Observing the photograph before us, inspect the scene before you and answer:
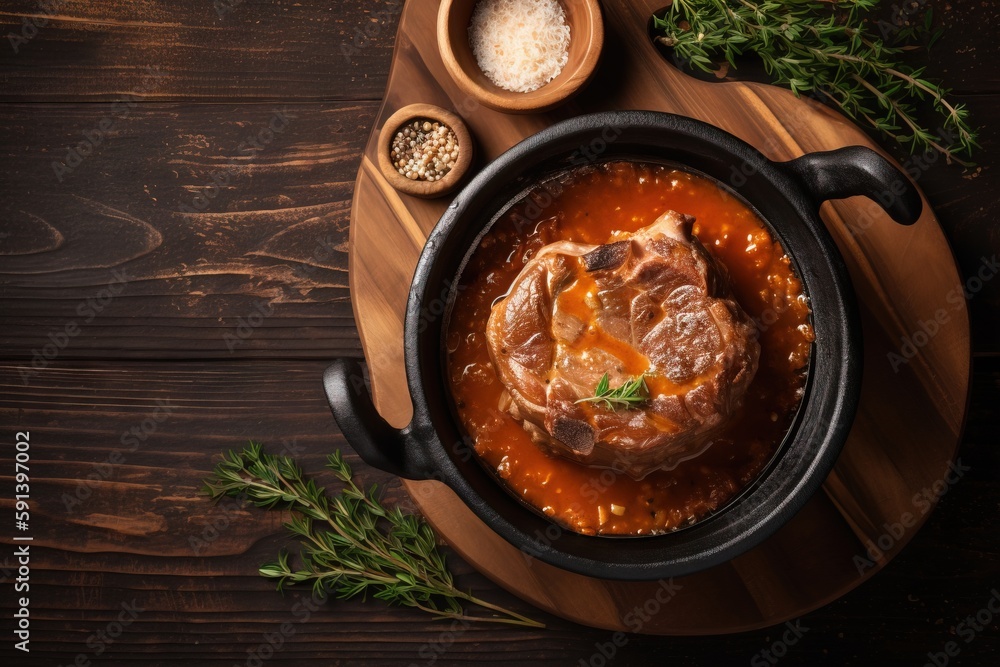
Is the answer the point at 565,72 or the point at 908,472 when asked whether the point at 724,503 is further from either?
the point at 565,72

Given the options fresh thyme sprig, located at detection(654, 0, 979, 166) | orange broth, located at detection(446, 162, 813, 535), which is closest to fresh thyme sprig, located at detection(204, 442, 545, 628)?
orange broth, located at detection(446, 162, 813, 535)

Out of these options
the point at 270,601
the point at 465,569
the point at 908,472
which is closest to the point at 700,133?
the point at 908,472

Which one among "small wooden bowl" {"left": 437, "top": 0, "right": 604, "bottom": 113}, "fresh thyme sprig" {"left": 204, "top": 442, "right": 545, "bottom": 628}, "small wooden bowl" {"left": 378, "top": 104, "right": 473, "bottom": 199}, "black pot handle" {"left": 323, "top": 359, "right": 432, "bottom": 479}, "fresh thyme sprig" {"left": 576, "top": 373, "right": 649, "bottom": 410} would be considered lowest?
"fresh thyme sprig" {"left": 204, "top": 442, "right": 545, "bottom": 628}

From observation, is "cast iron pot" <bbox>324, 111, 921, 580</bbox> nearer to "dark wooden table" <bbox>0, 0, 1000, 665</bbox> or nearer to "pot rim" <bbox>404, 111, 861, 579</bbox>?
"pot rim" <bbox>404, 111, 861, 579</bbox>

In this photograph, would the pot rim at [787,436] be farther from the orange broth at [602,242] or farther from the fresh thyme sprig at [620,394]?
the fresh thyme sprig at [620,394]

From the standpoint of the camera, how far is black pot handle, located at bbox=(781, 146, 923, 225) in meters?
1.87

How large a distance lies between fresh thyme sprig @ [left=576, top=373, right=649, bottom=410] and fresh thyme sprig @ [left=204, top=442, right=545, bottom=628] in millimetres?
1052

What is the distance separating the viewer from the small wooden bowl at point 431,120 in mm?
2410

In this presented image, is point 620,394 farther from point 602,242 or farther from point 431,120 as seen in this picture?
point 431,120

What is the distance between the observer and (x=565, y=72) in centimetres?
243

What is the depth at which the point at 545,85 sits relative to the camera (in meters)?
2.49

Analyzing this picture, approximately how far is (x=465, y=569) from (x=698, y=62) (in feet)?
6.31

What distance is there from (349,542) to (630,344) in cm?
132

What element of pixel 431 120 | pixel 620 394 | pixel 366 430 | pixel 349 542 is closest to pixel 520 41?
pixel 431 120
